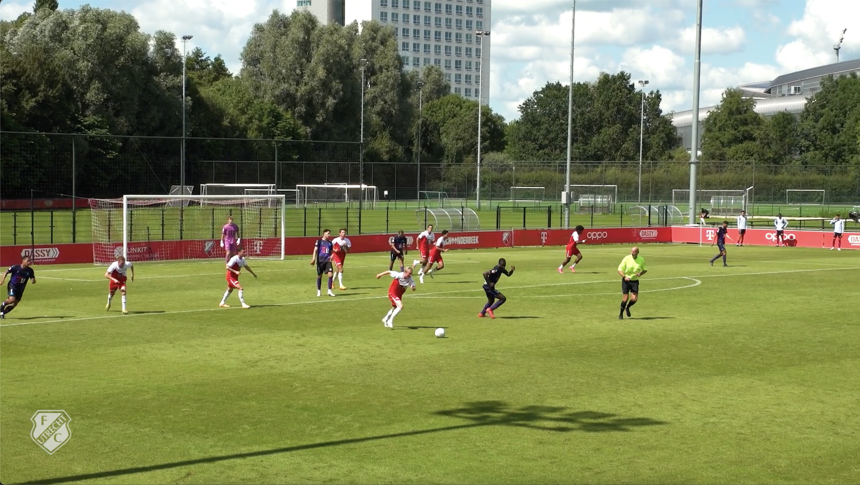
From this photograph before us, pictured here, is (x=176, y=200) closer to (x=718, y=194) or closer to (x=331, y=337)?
(x=331, y=337)

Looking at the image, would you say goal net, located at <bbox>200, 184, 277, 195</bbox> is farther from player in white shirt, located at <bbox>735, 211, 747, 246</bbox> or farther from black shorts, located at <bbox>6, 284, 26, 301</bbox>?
black shorts, located at <bbox>6, 284, 26, 301</bbox>

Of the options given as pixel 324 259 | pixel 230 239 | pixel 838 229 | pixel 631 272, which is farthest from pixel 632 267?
pixel 838 229

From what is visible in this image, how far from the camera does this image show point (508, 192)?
87.3 metres

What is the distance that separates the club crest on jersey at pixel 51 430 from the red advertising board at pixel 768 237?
49.4 m

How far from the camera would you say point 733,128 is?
124 m

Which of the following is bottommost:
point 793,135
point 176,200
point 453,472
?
point 453,472

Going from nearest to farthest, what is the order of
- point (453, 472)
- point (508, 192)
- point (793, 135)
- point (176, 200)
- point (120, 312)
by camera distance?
point (453, 472) < point (120, 312) < point (176, 200) < point (508, 192) < point (793, 135)

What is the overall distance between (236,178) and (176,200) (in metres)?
18.4

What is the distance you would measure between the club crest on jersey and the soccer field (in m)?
0.15

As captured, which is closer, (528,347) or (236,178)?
(528,347)

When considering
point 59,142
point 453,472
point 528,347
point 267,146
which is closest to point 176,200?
point 59,142

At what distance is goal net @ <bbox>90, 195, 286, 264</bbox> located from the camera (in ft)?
140

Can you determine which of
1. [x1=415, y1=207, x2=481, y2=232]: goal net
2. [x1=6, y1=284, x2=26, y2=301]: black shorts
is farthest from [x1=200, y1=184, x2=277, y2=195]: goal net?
[x1=6, y1=284, x2=26, y2=301]: black shorts

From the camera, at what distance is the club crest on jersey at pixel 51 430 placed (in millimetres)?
13106
